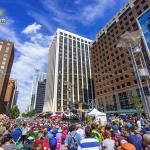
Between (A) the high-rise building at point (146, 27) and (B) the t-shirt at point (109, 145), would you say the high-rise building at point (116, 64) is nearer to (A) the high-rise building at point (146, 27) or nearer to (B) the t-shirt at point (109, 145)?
(A) the high-rise building at point (146, 27)

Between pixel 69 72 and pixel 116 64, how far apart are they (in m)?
52.8

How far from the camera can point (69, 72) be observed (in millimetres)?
110938

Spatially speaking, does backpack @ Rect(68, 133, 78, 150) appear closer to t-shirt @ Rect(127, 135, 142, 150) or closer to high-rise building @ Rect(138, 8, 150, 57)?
t-shirt @ Rect(127, 135, 142, 150)

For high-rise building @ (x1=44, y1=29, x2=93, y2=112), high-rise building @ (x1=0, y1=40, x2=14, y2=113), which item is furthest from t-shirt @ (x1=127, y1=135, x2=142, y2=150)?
high-rise building @ (x1=44, y1=29, x2=93, y2=112)

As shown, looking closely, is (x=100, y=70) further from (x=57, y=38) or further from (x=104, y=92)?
(x=57, y=38)

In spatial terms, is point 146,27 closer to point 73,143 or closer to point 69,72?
point 73,143

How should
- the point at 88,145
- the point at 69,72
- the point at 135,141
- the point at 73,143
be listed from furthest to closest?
the point at 69,72 < the point at 73,143 < the point at 135,141 < the point at 88,145

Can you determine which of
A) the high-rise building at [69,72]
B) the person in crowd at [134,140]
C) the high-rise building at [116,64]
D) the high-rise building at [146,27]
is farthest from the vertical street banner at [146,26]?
the high-rise building at [69,72]

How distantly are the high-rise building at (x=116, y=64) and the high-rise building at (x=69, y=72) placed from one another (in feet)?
104

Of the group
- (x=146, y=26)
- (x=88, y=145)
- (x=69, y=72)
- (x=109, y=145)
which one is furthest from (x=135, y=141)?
(x=69, y=72)

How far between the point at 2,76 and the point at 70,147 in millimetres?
90857

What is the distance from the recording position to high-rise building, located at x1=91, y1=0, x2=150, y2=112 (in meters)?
53.8

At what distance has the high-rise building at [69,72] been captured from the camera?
10125 centimetres

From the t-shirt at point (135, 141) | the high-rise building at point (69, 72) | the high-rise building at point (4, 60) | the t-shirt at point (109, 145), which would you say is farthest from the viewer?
the high-rise building at point (69, 72)
